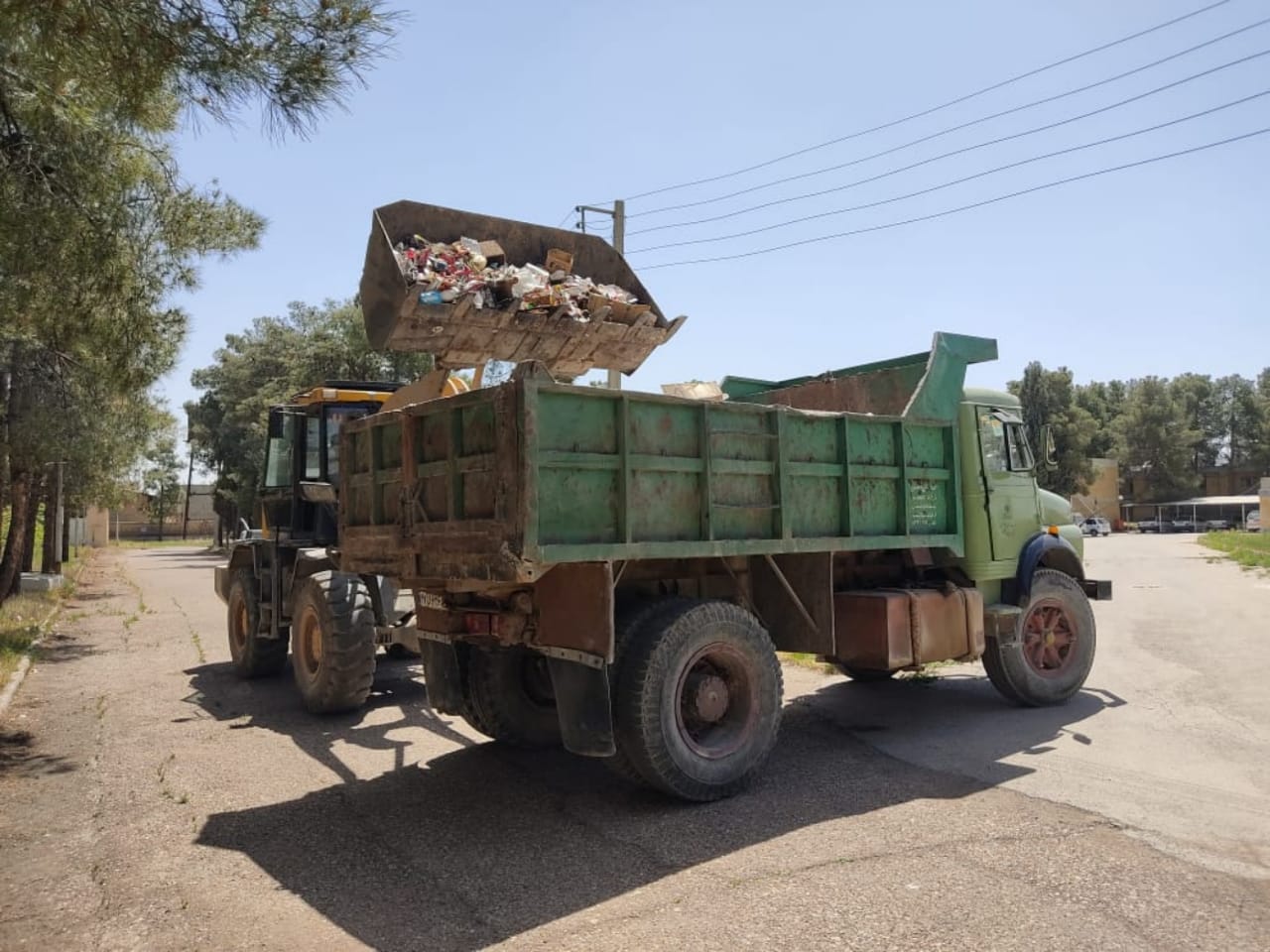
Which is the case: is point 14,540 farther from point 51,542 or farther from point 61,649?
point 51,542

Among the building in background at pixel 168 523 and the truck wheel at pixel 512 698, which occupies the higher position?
the building in background at pixel 168 523

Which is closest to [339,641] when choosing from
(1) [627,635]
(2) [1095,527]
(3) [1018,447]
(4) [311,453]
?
(4) [311,453]

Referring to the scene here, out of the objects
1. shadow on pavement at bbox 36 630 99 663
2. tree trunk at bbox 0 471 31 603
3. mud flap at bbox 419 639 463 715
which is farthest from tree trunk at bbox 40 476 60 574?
mud flap at bbox 419 639 463 715

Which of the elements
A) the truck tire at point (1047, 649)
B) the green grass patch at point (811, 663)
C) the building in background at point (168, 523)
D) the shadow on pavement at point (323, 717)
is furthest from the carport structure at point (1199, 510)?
the building in background at point (168, 523)

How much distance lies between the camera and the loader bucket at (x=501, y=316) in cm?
710

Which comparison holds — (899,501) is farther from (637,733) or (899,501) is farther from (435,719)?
(435,719)

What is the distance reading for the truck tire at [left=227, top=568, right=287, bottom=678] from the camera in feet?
35.9

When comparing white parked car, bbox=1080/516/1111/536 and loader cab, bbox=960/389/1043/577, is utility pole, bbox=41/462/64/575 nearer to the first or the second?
loader cab, bbox=960/389/1043/577

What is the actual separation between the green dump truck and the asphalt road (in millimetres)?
601

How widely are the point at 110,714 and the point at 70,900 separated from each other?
5.24 m

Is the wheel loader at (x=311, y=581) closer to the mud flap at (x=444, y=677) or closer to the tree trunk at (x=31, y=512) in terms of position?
the mud flap at (x=444, y=677)

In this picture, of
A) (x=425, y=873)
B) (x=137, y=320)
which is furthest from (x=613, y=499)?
(x=137, y=320)

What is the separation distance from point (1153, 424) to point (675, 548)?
89.1m

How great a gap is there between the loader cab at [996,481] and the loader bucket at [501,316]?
2821 mm
